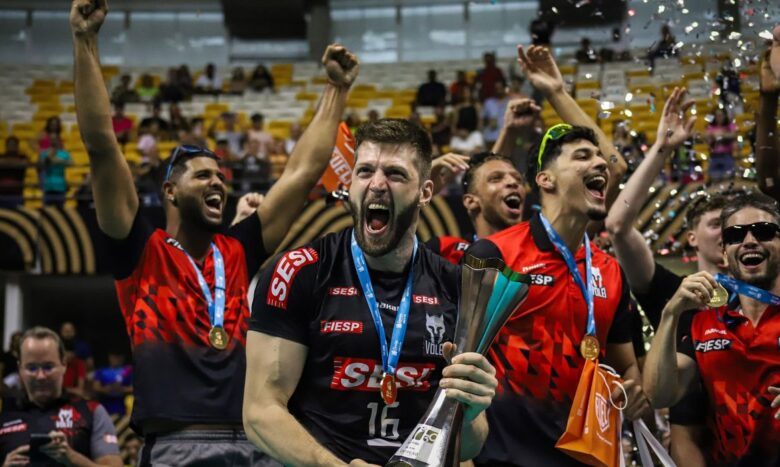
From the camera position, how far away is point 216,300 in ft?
14.6

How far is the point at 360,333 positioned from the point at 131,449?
26.1ft

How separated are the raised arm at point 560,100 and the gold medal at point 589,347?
4.03 feet

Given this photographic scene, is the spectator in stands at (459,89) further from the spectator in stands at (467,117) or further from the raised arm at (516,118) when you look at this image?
the raised arm at (516,118)

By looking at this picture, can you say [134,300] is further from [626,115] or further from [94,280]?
[94,280]

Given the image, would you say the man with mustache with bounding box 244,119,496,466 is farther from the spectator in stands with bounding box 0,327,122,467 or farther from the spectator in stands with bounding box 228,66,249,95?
the spectator in stands with bounding box 228,66,249,95

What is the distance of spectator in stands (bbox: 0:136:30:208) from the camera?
1321cm

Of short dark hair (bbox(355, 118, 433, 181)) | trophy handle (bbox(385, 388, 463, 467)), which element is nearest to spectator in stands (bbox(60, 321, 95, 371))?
short dark hair (bbox(355, 118, 433, 181))

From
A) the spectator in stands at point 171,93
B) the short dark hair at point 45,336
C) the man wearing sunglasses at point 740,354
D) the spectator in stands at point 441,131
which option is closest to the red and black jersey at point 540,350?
the man wearing sunglasses at point 740,354

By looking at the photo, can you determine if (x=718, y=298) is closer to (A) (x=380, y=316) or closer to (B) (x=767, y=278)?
(B) (x=767, y=278)

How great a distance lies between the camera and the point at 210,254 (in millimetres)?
4695

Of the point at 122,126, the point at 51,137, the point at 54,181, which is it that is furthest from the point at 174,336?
the point at 122,126

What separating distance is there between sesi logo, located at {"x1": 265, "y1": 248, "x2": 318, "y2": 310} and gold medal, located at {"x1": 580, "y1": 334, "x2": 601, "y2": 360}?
1.24m

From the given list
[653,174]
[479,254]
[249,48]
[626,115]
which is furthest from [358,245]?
[249,48]

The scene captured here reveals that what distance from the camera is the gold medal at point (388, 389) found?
3248 millimetres
